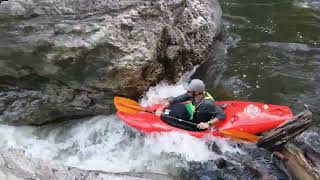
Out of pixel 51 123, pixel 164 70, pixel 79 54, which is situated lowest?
pixel 51 123

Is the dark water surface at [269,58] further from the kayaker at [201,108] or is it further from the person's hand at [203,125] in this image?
the person's hand at [203,125]

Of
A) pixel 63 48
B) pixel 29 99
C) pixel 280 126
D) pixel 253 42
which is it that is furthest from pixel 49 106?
pixel 253 42

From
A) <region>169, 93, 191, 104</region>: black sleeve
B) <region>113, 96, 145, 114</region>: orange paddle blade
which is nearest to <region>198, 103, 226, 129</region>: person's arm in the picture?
<region>169, 93, 191, 104</region>: black sleeve

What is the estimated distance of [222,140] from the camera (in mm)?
6641

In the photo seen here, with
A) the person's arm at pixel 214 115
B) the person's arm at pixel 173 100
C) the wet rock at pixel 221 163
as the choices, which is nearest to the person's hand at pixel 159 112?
the person's arm at pixel 173 100

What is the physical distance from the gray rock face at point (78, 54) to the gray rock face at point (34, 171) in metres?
1.95

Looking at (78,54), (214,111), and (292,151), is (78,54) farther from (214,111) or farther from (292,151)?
(292,151)

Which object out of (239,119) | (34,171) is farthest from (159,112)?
(34,171)

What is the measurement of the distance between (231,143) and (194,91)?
935 millimetres

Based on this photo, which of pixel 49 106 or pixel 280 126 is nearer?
pixel 280 126

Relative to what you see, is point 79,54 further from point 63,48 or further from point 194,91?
point 194,91

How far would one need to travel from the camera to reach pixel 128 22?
6.98m

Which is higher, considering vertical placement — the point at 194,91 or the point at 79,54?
the point at 79,54

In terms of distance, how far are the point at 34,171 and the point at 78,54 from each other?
91.4 inches
